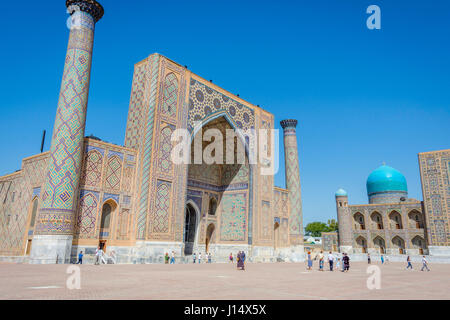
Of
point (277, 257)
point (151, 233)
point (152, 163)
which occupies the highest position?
point (152, 163)

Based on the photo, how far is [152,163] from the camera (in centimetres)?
1527

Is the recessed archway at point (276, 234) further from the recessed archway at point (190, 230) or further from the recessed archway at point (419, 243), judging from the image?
the recessed archway at point (419, 243)

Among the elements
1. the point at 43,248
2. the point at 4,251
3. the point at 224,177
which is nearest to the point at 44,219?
the point at 43,248

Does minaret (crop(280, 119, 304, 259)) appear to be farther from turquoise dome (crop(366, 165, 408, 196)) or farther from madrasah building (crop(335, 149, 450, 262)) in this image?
turquoise dome (crop(366, 165, 408, 196))

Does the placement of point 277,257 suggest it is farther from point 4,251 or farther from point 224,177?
point 4,251

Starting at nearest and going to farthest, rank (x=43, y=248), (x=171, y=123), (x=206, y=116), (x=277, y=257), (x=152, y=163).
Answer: (x=43, y=248) → (x=152, y=163) → (x=171, y=123) → (x=206, y=116) → (x=277, y=257)

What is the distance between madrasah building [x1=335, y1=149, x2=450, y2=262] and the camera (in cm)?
2789

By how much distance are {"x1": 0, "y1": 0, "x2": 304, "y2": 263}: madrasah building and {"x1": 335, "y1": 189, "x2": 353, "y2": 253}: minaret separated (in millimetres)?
17090

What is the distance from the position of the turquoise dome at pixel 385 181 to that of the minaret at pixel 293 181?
1864 centimetres

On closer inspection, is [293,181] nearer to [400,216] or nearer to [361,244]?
[400,216]

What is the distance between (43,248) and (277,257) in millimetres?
14605

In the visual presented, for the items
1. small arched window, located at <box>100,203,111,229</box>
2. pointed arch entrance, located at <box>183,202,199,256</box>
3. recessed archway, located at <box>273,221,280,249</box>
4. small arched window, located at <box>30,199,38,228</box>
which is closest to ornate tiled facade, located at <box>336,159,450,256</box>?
recessed archway, located at <box>273,221,280,249</box>

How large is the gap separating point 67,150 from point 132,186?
11.4ft

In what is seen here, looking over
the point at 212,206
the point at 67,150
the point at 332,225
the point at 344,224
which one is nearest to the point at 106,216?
the point at 67,150
